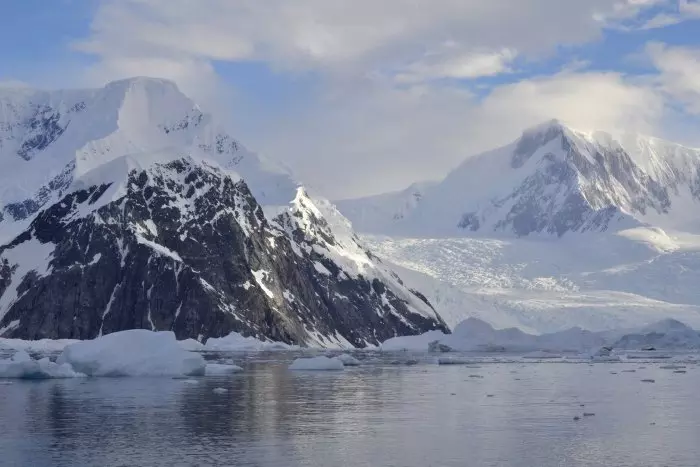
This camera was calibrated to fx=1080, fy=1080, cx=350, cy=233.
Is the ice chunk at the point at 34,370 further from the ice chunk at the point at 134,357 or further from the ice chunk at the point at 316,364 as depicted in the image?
the ice chunk at the point at 316,364

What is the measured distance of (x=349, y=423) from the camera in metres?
54.2

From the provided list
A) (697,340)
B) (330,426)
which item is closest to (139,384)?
(330,426)

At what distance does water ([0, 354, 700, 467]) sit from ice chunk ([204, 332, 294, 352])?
98.1 metres

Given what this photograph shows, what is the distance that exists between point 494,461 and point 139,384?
4234cm

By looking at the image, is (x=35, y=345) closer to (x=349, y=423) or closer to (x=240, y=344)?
(x=240, y=344)

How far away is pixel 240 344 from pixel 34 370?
103 m

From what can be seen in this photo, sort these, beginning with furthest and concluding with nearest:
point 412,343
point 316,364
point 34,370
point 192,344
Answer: point 412,343 → point 192,344 → point 316,364 → point 34,370

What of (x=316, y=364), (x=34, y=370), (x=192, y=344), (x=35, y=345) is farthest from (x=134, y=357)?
(x=192, y=344)

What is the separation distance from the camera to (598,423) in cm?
5400

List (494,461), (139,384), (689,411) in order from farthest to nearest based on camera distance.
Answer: (139,384) → (689,411) → (494,461)

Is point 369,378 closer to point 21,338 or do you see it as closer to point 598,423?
point 598,423

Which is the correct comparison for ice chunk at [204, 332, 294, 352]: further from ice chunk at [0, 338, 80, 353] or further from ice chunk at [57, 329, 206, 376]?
ice chunk at [57, 329, 206, 376]

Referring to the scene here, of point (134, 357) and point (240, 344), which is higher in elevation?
point (240, 344)

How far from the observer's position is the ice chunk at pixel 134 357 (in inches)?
3479
